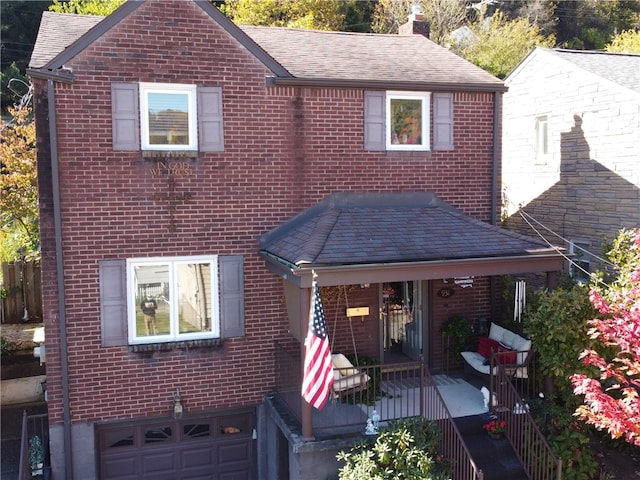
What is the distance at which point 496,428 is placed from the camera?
8992 millimetres

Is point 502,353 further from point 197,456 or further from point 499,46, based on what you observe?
point 499,46

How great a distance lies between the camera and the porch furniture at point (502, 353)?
9746mm

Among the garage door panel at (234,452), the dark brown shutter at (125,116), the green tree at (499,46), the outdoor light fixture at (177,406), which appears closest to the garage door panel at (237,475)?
the garage door panel at (234,452)

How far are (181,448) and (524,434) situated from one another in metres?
5.51

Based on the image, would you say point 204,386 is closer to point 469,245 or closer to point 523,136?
point 469,245

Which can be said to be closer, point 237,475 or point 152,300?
point 152,300

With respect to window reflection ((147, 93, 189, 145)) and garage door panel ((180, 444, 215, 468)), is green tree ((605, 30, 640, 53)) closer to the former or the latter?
window reflection ((147, 93, 189, 145))

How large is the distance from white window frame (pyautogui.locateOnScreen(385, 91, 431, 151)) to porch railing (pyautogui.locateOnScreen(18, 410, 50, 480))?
756 centimetres

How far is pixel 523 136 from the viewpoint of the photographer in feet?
51.6

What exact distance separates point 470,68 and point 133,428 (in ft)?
30.1

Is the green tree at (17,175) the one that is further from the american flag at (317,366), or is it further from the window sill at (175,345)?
the american flag at (317,366)

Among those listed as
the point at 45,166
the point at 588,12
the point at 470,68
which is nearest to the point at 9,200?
the point at 45,166

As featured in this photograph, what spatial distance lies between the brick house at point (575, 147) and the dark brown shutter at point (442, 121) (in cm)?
345

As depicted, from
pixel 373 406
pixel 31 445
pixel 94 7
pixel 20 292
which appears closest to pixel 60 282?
pixel 31 445
